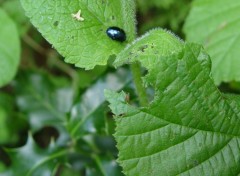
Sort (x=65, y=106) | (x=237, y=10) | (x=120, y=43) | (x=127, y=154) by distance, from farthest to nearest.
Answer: (x=65, y=106) → (x=237, y=10) → (x=120, y=43) → (x=127, y=154)

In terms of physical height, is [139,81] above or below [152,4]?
above

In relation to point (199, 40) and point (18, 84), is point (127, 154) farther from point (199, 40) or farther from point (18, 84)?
point (18, 84)

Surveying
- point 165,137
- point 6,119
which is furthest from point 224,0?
point 6,119

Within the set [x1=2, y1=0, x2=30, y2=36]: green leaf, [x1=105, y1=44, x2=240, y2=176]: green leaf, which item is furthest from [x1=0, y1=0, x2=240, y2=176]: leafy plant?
[x1=2, y1=0, x2=30, y2=36]: green leaf

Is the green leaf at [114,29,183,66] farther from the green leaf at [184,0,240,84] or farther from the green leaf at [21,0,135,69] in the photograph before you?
the green leaf at [184,0,240,84]

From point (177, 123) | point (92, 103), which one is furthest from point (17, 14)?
point (177, 123)

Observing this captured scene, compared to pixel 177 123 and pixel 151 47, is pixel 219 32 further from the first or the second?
pixel 177 123

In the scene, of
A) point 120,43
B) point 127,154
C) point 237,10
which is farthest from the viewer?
point 237,10

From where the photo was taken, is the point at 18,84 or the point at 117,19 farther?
the point at 18,84
